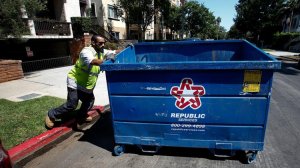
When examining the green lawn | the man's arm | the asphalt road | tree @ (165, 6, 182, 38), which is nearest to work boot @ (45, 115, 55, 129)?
the green lawn

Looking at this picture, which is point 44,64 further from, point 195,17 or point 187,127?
point 195,17

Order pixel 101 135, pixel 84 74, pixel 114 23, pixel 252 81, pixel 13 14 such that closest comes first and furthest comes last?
1. pixel 252 81
2. pixel 84 74
3. pixel 101 135
4. pixel 13 14
5. pixel 114 23

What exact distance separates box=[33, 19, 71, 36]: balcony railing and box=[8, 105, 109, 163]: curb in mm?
10303

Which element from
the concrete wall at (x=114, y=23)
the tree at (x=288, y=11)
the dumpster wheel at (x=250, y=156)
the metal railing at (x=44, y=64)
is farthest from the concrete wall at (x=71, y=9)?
the tree at (x=288, y=11)

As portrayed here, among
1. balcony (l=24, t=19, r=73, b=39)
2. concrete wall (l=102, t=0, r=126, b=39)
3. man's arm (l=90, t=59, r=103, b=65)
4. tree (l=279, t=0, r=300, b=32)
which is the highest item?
tree (l=279, t=0, r=300, b=32)

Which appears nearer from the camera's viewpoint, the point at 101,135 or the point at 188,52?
the point at 101,135

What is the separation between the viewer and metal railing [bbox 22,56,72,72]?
468 inches

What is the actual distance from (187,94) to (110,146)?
1.74 meters

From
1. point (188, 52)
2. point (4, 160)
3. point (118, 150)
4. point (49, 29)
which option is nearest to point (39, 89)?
point (118, 150)

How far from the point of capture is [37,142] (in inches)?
142

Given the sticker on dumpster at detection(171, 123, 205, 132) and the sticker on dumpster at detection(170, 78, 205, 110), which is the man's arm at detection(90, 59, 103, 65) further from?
the sticker on dumpster at detection(171, 123, 205, 132)

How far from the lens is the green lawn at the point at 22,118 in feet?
12.6

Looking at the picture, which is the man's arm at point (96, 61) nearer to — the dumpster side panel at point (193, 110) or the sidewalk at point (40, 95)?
the dumpster side panel at point (193, 110)

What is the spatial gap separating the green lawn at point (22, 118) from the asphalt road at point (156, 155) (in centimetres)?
61
